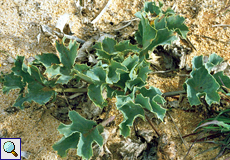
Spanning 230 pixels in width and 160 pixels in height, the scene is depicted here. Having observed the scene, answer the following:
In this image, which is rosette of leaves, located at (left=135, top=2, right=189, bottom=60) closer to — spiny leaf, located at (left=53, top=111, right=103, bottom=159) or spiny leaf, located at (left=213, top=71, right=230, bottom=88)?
spiny leaf, located at (left=213, top=71, right=230, bottom=88)

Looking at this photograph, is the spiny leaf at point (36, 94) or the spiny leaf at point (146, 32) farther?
the spiny leaf at point (146, 32)

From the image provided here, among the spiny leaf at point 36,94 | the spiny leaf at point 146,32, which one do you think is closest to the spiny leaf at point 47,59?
the spiny leaf at point 36,94

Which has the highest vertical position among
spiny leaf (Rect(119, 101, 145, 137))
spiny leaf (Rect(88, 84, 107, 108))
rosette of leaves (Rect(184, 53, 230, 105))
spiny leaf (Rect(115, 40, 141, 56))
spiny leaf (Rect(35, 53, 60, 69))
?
spiny leaf (Rect(115, 40, 141, 56))

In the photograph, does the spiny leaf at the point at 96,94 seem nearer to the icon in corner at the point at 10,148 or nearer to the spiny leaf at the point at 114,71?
the spiny leaf at the point at 114,71

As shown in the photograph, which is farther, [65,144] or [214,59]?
[214,59]

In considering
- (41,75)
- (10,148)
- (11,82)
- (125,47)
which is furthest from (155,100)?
(10,148)

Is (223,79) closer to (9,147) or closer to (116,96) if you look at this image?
(116,96)

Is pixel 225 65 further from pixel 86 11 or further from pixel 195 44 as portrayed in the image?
pixel 86 11

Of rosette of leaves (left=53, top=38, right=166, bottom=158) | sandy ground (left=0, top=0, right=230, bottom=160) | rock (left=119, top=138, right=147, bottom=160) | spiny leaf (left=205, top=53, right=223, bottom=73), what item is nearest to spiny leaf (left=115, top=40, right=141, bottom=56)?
rosette of leaves (left=53, top=38, right=166, bottom=158)
